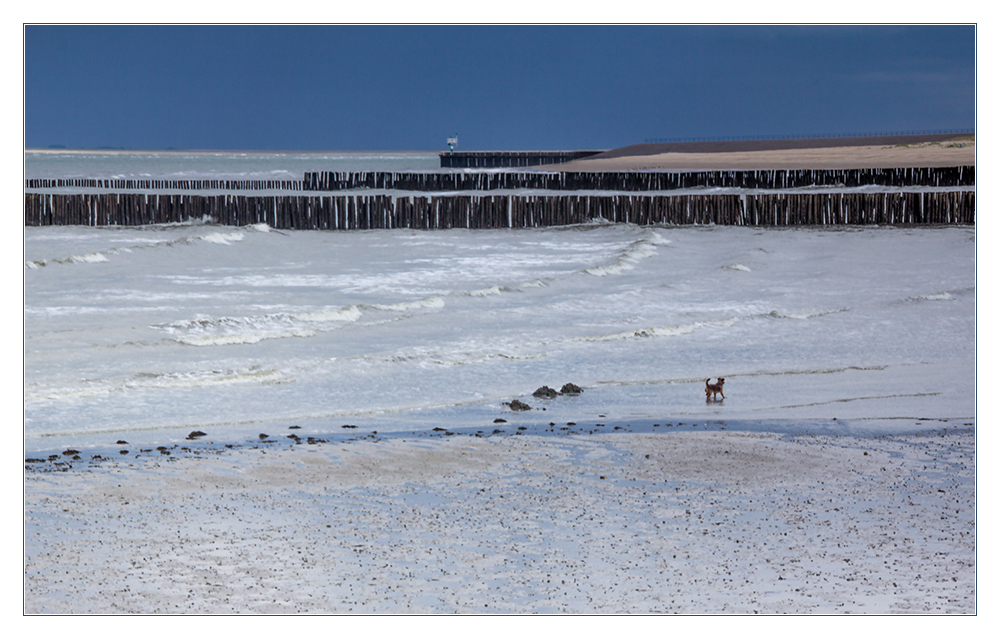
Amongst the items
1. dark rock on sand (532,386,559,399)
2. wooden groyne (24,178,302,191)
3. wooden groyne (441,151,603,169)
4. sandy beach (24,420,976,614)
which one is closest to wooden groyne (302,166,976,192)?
wooden groyne (24,178,302,191)

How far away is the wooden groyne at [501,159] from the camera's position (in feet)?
178

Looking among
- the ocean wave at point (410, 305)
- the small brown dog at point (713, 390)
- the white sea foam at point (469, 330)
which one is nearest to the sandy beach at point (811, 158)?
the white sea foam at point (469, 330)

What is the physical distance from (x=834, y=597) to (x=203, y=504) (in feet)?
9.86

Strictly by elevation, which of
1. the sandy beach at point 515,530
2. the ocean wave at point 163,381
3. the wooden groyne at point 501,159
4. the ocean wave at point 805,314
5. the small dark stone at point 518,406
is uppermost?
the wooden groyne at point 501,159

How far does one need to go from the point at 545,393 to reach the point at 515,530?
7.52 ft

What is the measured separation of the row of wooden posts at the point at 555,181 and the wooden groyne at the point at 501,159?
18.3m

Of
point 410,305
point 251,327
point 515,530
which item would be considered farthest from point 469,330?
point 515,530

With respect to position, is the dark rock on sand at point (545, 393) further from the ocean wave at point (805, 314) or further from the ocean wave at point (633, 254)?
the ocean wave at point (633, 254)

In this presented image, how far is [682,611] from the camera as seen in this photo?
14.4ft

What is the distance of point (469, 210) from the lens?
14.5m

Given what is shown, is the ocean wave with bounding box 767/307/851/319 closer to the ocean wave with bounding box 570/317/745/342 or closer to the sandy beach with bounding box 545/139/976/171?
the ocean wave with bounding box 570/317/745/342

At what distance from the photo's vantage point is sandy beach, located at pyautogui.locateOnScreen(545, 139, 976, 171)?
1074cm
